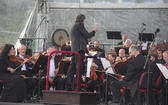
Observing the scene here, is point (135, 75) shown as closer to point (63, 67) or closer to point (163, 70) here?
point (163, 70)

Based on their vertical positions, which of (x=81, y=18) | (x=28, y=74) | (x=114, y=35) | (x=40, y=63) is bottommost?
(x=28, y=74)

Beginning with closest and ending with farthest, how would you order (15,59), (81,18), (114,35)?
(81,18), (15,59), (114,35)

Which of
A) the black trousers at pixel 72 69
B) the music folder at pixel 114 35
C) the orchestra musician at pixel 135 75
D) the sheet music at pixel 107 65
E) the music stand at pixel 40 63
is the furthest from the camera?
the music folder at pixel 114 35

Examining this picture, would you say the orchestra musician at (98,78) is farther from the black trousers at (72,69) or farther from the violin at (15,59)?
the violin at (15,59)

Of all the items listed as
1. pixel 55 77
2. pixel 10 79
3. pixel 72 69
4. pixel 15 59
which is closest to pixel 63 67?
pixel 55 77

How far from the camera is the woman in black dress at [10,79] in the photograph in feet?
45.1

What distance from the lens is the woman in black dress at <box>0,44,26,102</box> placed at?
1373 centimetres

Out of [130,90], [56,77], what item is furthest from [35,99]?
[130,90]

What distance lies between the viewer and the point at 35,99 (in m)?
14.7

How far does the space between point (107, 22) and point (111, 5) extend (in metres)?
0.73

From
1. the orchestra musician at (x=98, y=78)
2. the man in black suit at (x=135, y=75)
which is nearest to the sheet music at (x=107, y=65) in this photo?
the orchestra musician at (x=98, y=78)

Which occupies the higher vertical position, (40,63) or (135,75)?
(40,63)

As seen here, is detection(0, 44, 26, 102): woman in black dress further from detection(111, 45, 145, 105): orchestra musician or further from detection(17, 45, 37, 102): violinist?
detection(111, 45, 145, 105): orchestra musician

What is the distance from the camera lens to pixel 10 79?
1380 centimetres
